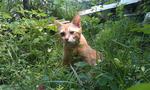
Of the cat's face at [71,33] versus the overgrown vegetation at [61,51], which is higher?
the cat's face at [71,33]

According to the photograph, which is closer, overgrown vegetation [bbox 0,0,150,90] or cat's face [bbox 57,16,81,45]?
overgrown vegetation [bbox 0,0,150,90]

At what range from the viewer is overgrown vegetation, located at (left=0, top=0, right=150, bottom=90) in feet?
7.99

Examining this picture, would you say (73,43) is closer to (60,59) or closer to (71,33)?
(71,33)

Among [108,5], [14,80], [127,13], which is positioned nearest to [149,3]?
[127,13]

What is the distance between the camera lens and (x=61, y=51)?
4.03 metres

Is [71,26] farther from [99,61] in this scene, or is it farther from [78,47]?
[99,61]

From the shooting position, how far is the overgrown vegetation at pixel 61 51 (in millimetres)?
2436

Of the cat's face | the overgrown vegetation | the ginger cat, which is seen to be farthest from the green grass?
the cat's face

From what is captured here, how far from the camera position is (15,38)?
4.63 m

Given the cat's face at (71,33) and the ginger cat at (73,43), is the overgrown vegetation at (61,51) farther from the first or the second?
the cat's face at (71,33)

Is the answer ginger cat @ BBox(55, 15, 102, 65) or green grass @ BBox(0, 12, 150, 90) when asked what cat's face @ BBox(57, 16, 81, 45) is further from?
green grass @ BBox(0, 12, 150, 90)

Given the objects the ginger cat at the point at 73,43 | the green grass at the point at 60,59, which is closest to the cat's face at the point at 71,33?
the ginger cat at the point at 73,43

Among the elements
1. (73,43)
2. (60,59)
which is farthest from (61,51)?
(73,43)

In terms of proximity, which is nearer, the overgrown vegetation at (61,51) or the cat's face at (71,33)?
the overgrown vegetation at (61,51)
